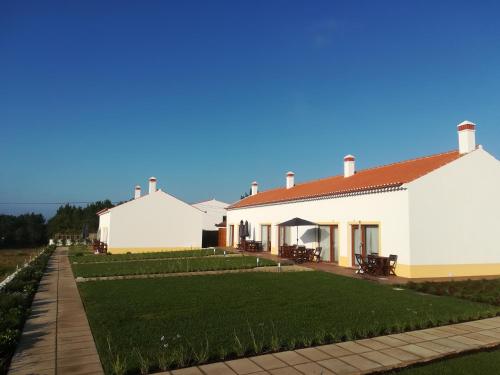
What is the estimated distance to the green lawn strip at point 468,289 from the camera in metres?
10.9

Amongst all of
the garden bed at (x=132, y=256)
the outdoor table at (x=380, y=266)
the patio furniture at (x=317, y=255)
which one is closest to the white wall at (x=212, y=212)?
A: the garden bed at (x=132, y=256)

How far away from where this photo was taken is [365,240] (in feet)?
57.3

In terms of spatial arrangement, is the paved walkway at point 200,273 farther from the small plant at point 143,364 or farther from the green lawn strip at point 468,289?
the small plant at point 143,364

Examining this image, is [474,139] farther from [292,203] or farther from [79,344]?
[79,344]

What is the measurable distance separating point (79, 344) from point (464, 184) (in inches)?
586

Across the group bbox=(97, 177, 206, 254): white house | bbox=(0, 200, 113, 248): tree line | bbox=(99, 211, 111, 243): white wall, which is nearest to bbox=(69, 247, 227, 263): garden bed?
bbox=(97, 177, 206, 254): white house

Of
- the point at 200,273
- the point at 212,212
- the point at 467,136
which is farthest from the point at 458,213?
the point at 212,212

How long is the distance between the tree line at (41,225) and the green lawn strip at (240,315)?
152 feet

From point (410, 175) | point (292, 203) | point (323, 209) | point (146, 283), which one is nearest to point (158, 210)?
point (292, 203)

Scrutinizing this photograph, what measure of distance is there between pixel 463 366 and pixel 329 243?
47.5 ft

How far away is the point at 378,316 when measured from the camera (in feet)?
28.4

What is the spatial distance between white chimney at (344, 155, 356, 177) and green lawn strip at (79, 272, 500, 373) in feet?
34.0

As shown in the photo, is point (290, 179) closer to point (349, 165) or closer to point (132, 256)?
point (349, 165)

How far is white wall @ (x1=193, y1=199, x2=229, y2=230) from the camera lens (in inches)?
1748
